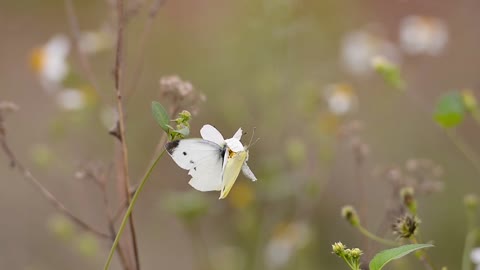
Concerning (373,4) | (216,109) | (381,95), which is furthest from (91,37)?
(373,4)

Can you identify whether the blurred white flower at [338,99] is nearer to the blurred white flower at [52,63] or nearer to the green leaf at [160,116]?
the blurred white flower at [52,63]

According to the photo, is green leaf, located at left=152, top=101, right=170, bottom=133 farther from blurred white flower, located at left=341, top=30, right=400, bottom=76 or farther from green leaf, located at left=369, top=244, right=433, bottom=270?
blurred white flower, located at left=341, top=30, right=400, bottom=76

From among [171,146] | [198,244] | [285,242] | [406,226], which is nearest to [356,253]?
[406,226]

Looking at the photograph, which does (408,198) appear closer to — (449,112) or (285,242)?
(449,112)

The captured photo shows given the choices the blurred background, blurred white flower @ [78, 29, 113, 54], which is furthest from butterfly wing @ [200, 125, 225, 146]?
blurred white flower @ [78, 29, 113, 54]

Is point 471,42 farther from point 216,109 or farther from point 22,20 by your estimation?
point 22,20

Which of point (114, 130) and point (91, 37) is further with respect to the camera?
point (91, 37)
